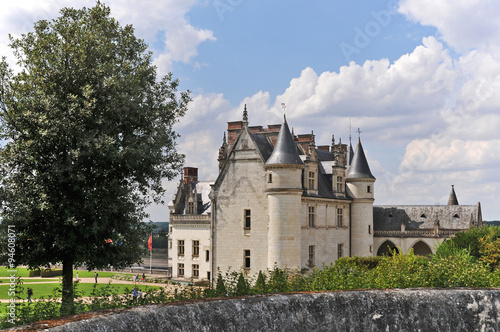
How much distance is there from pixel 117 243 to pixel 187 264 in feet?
105

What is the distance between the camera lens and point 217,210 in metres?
40.7

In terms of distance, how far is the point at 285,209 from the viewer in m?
36.8

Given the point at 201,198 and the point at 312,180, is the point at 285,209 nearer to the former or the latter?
the point at 312,180

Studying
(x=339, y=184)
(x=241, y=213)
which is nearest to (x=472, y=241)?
(x=339, y=184)

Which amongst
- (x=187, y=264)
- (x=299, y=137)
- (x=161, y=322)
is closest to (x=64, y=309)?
(x=161, y=322)

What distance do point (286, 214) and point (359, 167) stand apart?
44.2 ft

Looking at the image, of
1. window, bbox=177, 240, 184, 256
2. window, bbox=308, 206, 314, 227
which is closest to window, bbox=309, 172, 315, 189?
window, bbox=308, 206, 314, 227

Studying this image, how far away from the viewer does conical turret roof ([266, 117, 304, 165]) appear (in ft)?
121

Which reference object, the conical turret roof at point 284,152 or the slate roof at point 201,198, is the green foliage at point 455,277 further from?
the slate roof at point 201,198

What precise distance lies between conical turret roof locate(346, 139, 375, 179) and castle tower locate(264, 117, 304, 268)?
461 inches

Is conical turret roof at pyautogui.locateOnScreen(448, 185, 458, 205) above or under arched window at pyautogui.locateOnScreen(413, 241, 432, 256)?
above

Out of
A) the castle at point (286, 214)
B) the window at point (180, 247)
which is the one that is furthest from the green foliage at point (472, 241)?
the window at point (180, 247)

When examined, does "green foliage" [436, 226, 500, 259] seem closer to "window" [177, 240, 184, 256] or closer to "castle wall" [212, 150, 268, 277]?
"castle wall" [212, 150, 268, 277]

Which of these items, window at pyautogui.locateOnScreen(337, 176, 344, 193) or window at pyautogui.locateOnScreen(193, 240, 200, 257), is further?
window at pyautogui.locateOnScreen(193, 240, 200, 257)
